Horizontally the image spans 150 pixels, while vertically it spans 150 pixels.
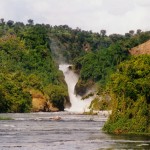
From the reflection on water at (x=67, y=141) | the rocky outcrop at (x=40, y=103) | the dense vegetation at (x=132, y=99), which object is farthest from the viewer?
the rocky outcrop at (x=40, y=103)

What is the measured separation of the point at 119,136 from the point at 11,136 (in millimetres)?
12168

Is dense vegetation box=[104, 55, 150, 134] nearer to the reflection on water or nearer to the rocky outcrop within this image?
the reflection on water

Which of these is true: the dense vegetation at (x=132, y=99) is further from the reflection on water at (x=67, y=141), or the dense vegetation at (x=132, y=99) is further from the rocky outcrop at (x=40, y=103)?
the rocky outcrop at (x=40, y=103)

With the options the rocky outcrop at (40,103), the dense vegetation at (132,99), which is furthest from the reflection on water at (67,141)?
the rocky outcrop at (40,103)

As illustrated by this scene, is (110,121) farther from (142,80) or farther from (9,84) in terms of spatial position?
(9,84)

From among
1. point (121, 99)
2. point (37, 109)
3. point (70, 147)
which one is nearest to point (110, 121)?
point (121, 99)

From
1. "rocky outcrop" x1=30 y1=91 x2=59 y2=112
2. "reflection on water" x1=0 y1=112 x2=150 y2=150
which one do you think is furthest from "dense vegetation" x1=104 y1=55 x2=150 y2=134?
"rocky outcrop" x1=30 y1=91 x2=59 y2=112

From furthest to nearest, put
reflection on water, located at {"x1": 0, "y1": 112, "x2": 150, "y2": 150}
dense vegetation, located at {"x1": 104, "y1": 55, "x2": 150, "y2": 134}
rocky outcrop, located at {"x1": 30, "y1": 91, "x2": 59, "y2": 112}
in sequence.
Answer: rocky outcrop, located at {"x1": 30, "y1": 91, "x2": 59, "y2": 112}
dense vegetation, located at {"x1": 104, "y1": 55, "x2": 150, "y2": 134}
reflection on water, located at {"x1": 0, "y1": 112, "x2": 150, "y2": 150}

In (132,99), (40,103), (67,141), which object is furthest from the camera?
(40,103)

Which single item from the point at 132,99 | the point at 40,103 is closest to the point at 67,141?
the point at 132,99

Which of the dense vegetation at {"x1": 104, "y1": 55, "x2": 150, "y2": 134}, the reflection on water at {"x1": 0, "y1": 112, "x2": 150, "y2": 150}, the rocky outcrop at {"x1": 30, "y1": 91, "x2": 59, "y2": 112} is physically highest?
the rocky outcrop at {"x1": 30, "y1": 91, "x2": 59, "y2": 112}

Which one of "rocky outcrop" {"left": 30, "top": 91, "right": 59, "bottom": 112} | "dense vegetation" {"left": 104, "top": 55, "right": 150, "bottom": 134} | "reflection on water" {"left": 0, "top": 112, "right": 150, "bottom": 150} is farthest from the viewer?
"rocky outcrop" {"left": 30, "top": 91, "right": 59, "bottom": 112}

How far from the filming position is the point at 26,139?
73750mm

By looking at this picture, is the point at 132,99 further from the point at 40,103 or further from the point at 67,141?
the point at 40,103
